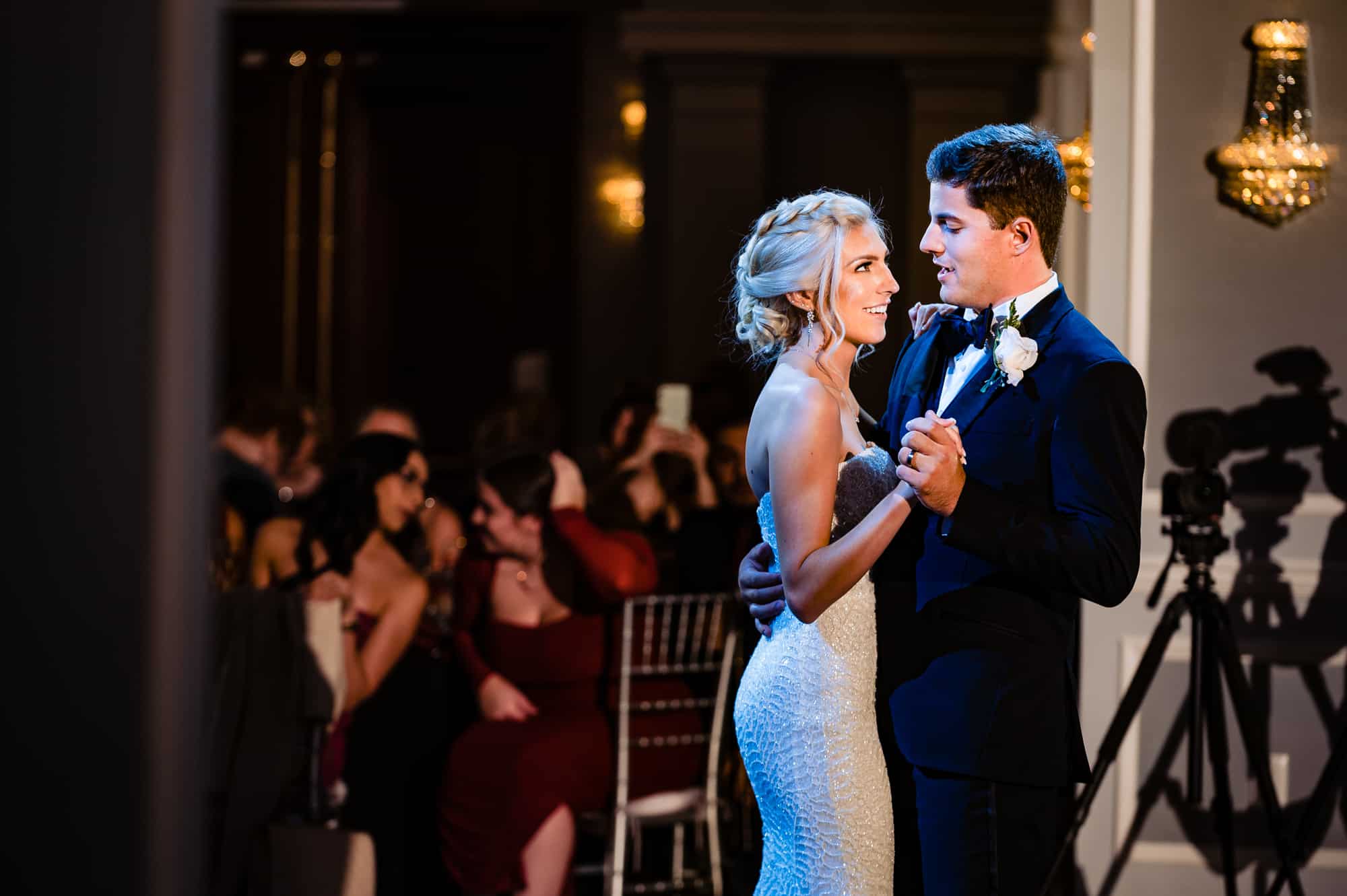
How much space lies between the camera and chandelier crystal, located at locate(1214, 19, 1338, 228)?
324 centimetres

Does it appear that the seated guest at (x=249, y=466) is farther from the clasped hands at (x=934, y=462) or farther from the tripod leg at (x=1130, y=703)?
the tripod leg at (x=1130, y=703)

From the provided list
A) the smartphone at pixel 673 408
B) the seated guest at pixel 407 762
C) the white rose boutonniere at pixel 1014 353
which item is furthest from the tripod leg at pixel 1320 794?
the smartphone at pixel 673 408

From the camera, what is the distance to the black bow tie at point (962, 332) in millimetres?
2152

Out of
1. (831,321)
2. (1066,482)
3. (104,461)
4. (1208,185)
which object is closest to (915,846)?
(1066,482)

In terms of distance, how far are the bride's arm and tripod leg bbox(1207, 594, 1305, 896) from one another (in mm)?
1200

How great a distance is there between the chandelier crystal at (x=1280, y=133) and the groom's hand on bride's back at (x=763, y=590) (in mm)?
1780

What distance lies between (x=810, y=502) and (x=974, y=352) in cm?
40

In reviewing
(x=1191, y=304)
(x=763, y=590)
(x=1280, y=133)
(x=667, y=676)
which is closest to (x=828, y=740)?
(x=763, y=590)

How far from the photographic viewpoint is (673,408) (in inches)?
182

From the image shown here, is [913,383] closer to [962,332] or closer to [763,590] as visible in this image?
[962,332]

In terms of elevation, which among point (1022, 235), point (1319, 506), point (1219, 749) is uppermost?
point (1022, 235)

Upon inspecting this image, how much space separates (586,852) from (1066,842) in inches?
82.4

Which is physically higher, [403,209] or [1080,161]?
[403,209]

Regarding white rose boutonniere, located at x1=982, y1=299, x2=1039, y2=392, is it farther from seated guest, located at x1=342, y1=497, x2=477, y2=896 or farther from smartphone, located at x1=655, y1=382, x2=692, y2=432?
smartphone, located at x1=655, y1=382, x2=692, y2=432
